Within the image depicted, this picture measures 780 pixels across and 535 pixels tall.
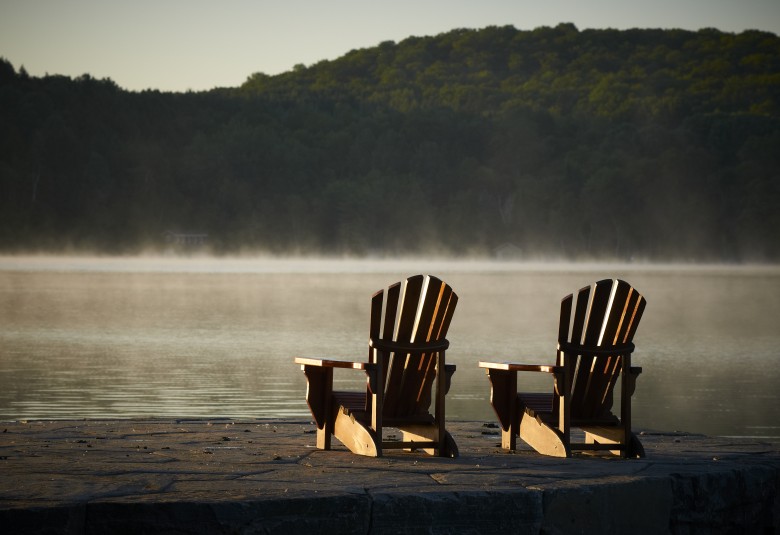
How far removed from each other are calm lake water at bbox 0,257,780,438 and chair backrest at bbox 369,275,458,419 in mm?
3356

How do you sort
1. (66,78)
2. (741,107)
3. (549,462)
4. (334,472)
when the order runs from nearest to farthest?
Answer: (334,472) < (549,462) < (66,78) < (741,107)

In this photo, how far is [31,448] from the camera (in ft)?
19.9

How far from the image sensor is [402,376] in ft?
20.0

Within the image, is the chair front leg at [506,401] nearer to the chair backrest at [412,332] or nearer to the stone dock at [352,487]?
the stone dock at [352,487]

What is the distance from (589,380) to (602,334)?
0.25 m

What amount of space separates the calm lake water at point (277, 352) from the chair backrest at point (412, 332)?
132 inches

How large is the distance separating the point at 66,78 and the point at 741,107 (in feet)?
215

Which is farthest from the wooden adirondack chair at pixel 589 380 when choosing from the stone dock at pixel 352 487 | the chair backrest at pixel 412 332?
the chair backrest at pixel 412 332

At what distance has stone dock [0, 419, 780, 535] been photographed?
441 cm

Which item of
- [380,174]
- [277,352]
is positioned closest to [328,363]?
[277,352]

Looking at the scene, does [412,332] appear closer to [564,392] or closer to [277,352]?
[564,392]

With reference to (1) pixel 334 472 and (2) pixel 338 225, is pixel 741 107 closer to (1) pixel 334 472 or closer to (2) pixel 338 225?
(2) pixel 338 225

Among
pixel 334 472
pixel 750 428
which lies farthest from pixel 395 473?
pixel 750 428

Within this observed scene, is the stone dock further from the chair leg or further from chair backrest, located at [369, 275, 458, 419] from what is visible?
chair backrest, located at [369, 275, 458, 419]
